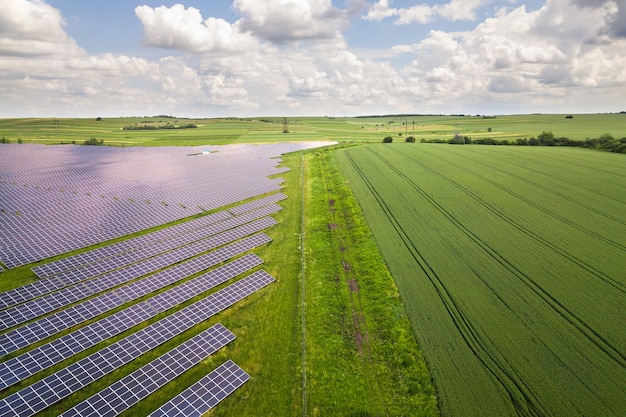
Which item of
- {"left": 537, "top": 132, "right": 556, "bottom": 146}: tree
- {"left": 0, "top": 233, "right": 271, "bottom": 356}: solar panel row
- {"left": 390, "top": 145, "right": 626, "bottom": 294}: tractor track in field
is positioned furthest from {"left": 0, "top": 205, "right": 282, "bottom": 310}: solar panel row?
{"left": 537, "top": 132, "right": 556, "bottom": 146}: tree

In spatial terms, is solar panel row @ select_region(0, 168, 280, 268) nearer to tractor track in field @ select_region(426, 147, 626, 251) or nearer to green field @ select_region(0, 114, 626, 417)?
green field @ select_region(0, 114, 626, 417)

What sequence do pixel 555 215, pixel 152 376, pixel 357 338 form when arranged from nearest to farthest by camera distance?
pixel 152 376
pixel 357 338
pixel 555 215

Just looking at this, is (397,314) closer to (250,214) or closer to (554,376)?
(554,376)

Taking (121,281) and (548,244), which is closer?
(121,281)

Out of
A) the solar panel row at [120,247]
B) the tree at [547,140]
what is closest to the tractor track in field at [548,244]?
the solar panel row at [120,247]

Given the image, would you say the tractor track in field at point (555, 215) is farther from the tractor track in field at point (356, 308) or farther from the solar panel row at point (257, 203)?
the solar panel row at point (257, 203)

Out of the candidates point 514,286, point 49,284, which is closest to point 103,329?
point 49,284

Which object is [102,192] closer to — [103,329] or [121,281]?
[121,281]
